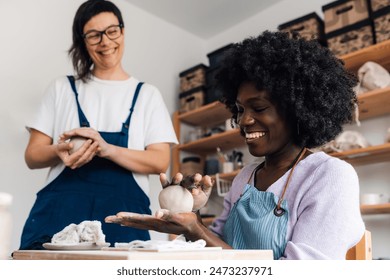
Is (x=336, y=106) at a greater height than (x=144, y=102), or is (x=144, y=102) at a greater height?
(x=144, y=102)

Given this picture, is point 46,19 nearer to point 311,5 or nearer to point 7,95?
point 7,95

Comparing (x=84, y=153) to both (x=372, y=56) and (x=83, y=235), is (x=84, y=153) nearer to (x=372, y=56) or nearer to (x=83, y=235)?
(x=83, y=235)

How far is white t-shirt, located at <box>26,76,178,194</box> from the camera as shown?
4.53ft

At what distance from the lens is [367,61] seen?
2.30 m

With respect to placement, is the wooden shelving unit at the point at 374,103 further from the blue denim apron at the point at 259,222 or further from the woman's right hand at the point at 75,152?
the woman's right hand at the point at 75,152

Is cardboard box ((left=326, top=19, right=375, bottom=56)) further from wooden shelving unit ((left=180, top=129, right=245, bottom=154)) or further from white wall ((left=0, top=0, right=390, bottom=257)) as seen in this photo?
wooden shelving unit ((left=180, top=129, right=245, bottom=154))

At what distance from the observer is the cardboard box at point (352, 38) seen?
227 centimetres

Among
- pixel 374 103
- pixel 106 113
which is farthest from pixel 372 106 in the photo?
pixel 106 113

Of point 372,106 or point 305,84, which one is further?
point 372,106

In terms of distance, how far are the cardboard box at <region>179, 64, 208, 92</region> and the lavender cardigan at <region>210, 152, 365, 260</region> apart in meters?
2.14

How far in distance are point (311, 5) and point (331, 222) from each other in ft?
7.74

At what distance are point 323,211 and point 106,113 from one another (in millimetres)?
841

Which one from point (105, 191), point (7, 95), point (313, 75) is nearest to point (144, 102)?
point (105, 191)

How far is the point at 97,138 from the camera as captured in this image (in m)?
1.17
